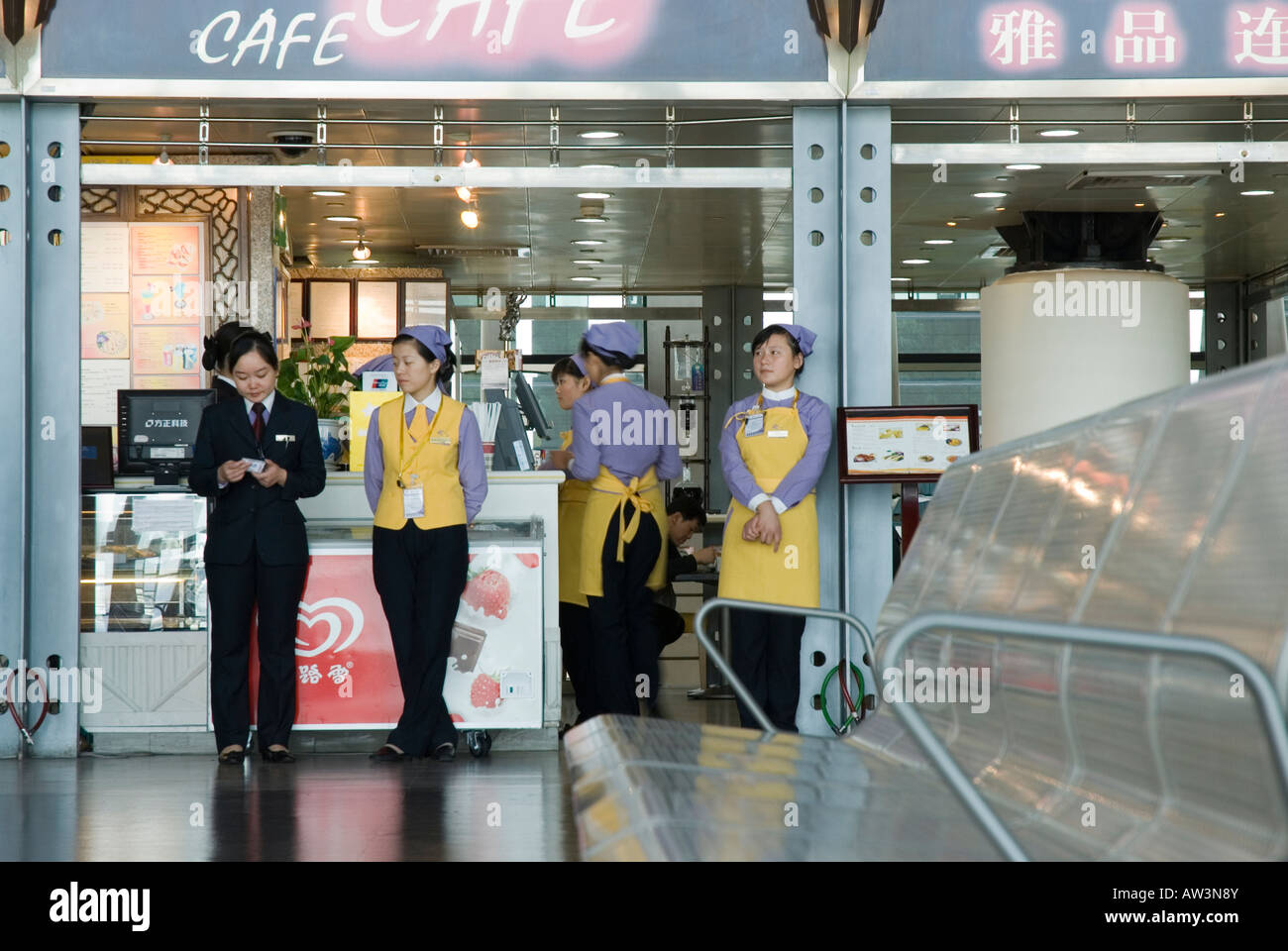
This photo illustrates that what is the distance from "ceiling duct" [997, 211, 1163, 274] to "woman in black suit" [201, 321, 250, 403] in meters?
6.50

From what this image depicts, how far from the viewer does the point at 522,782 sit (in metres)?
4.70

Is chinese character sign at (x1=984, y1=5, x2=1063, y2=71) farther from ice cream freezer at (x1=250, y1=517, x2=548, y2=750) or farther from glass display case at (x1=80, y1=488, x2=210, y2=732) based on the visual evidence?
glass display case at (x1=80, y1=488, x2=210, y2=732)

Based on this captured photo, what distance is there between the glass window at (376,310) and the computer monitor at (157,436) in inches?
256

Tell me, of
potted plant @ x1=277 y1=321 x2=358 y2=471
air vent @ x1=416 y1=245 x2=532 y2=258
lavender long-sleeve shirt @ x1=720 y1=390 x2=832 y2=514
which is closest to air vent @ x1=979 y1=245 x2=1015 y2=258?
air vent @ x1=416 y1=245 x2=532 y2=258

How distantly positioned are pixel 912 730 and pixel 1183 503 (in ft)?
1.66

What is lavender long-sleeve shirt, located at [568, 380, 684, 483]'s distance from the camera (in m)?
5.64

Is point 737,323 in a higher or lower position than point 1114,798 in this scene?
higher

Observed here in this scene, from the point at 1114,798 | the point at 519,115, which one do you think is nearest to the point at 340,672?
the point at 519,115

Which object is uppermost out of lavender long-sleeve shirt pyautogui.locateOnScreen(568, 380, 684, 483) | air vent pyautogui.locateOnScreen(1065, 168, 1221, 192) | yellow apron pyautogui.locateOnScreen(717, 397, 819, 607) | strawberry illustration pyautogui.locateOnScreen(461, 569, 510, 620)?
air vent pyautogui.locateOnScreen(1065, 168, 1221, 192)

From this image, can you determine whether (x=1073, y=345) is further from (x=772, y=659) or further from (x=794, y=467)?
(x=772, y=659)

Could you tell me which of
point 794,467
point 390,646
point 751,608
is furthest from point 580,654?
point 751,608

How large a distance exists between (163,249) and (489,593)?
4098mm

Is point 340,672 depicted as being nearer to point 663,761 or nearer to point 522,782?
point 522,782

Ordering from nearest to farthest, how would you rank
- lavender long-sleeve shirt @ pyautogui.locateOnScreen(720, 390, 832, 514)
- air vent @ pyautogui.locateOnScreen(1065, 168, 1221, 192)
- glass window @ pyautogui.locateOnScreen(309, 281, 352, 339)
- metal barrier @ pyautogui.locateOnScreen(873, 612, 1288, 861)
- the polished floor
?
metal barrier @ pyautogui.locateOnScreen(873, 612, 1288, 861), the polished floor, lavender long-sleeve shirt @ pyautogui.locateOnScreen(720, 390, 832, 514), air vent @ pyautogui.locateOnScreen(1065, 168, 1221, 192), glass window @ pyautogui.locateOnScreen(309, 281, 352, 339)
